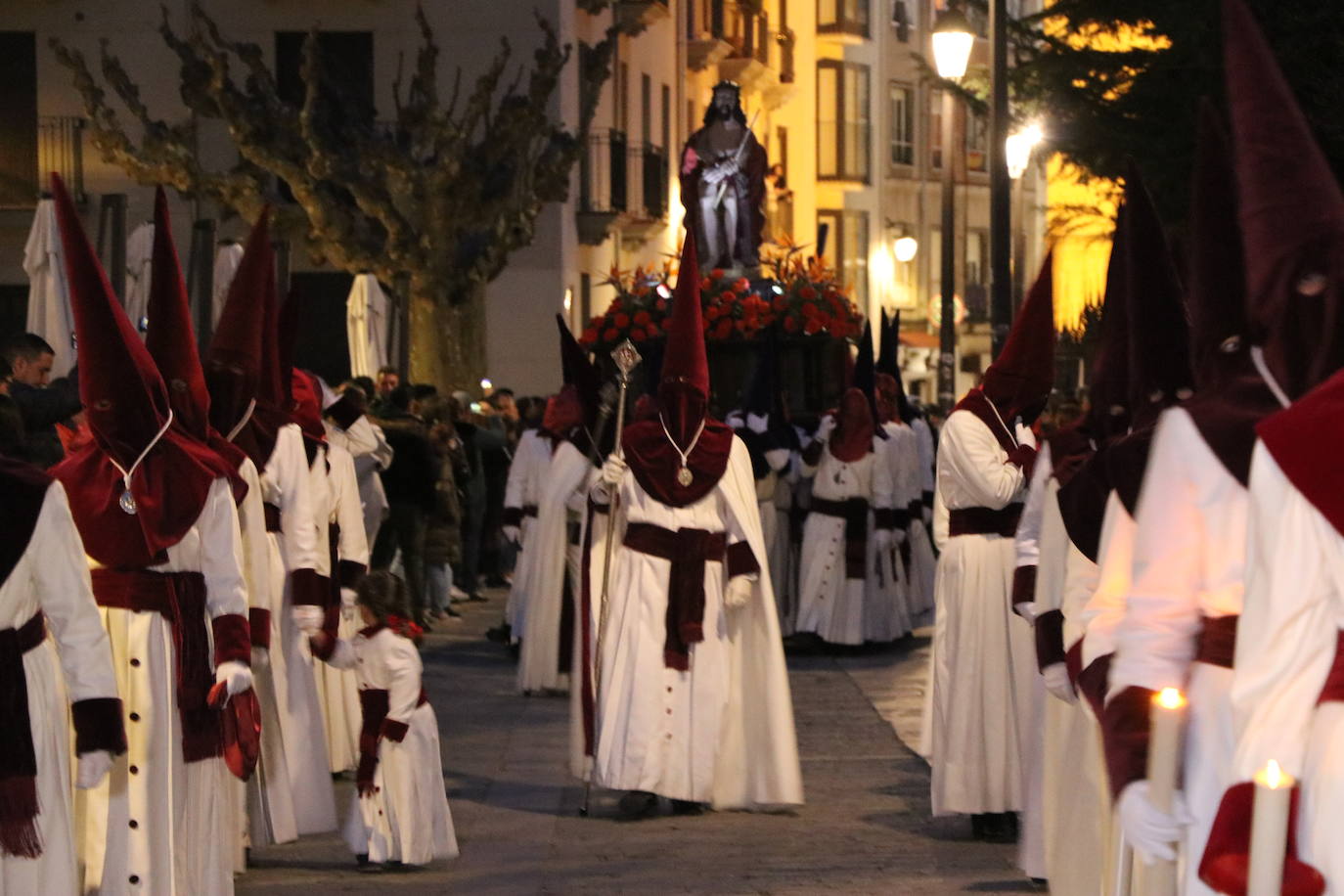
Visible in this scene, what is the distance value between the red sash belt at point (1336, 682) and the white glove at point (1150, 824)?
2.00 feet

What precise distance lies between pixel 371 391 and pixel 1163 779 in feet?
47.9

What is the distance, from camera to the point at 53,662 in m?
6.97

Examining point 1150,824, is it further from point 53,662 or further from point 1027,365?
point 1027,365

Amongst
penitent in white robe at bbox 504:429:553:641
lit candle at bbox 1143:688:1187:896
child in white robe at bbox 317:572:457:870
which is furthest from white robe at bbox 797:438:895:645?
lit candle at bbox 1143:688:1187:896

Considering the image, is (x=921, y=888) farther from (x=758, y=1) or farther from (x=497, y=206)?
(x=758, y=1)

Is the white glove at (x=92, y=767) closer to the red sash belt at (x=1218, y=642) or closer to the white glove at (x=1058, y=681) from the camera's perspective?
the white glove at (x=1058, y=681)

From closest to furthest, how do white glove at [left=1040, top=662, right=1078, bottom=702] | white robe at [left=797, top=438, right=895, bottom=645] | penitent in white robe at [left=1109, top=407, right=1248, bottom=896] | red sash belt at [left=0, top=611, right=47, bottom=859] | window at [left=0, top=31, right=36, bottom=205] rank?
penitent in white robe at [left=1109, top=407, right=1248, bottom=896], red sash belt at [left=0, top=611, right=47, bottom=859], white glove at [left=1040, top=662, right=1078, bottom=702], white robe at [left=797, top=438, right=895, bottom=645], window at [left=0, top=31, right=36, bottom=205]

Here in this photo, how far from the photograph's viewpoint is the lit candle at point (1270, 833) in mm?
4660

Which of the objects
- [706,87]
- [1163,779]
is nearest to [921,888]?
[1163,779]

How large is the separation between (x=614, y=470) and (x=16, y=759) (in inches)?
200

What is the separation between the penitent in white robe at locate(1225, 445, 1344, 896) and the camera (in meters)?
4.71

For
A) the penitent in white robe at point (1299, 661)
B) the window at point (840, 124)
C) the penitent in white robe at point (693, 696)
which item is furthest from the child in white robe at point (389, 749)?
the window at point (840, 124)

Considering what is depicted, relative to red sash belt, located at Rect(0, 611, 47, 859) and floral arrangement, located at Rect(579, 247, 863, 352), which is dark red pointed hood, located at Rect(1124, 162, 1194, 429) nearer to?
red sash belt, located at Rect(0, 611, 47, 859)

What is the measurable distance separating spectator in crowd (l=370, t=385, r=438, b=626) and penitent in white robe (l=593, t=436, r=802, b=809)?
730cm
